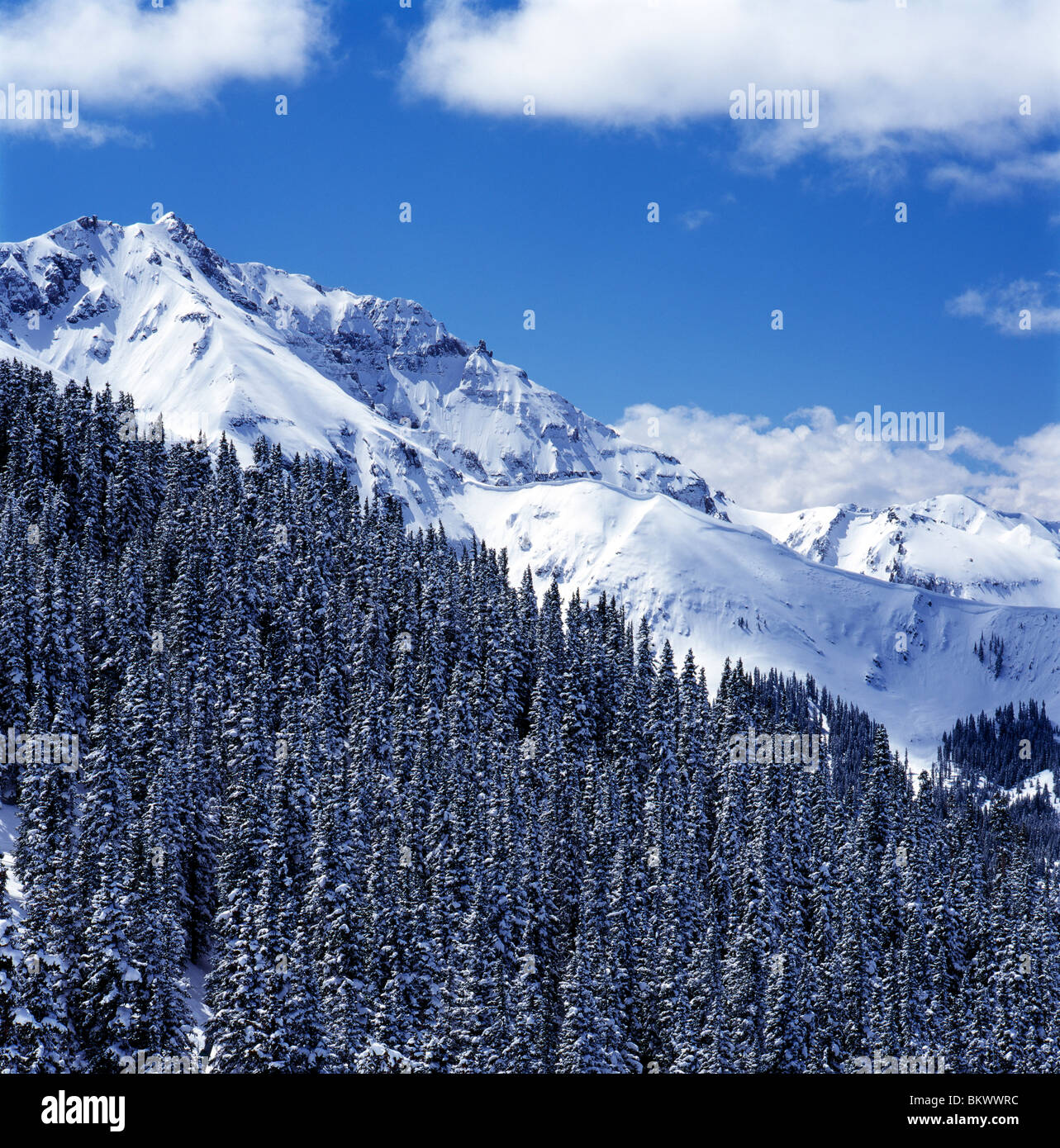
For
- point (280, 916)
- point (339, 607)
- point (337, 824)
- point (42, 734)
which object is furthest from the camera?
point (339, 607)

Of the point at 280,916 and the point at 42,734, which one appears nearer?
the point at 280,916

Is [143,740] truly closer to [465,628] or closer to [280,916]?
[280,916]

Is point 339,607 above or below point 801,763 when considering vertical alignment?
above

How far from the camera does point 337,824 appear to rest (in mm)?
59312

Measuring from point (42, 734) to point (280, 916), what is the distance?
3253 cm
